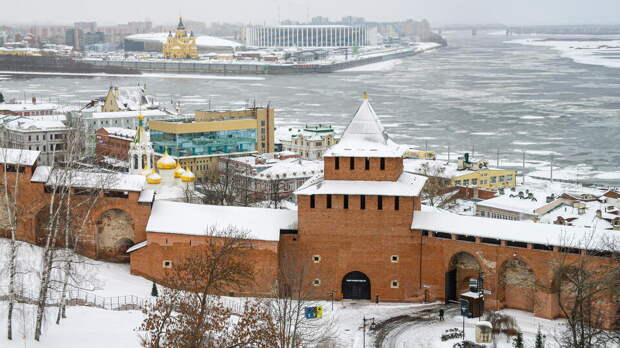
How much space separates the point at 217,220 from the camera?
24.6 m

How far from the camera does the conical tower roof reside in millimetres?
24219

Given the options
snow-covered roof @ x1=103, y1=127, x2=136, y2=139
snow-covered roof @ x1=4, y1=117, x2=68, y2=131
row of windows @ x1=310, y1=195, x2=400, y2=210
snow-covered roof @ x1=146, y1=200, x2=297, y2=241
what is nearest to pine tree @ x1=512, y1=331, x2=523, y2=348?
row of windows @ x1=310, y1=195, x2=400, y2=210

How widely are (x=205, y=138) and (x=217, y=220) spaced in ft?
88.6

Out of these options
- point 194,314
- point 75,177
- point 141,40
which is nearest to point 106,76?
point 141,40

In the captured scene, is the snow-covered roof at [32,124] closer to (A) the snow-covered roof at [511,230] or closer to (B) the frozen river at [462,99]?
(B) the frozen river at [462,99]

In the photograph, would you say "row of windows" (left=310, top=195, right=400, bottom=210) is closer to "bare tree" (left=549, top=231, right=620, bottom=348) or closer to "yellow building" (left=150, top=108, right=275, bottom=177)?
"bare tree" (left=549, top=231, right=620, bottom=348)

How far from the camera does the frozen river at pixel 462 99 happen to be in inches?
2222

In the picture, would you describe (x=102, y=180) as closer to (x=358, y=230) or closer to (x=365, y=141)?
(x=358, y=230)

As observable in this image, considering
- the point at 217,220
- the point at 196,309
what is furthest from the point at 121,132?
the point at 196,309

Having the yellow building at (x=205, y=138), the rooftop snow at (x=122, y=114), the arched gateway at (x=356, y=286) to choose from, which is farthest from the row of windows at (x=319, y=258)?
the rooftop snow at (x=122, y=114)

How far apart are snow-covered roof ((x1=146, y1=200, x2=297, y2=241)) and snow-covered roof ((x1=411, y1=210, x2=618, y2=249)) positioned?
318 centimetres

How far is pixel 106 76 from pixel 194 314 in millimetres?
124031

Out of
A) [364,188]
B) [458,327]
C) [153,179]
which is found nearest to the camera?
[458,327]

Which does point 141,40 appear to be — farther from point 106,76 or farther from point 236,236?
point 236,236
